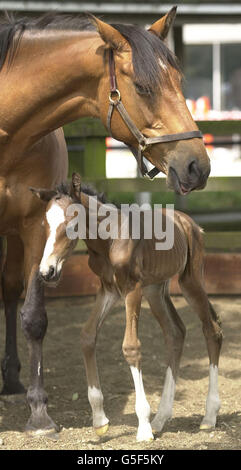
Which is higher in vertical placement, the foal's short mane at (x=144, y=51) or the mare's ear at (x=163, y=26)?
the mare's ear at (x=163, y=26)

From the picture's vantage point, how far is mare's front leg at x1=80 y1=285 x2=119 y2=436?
13.9 feet

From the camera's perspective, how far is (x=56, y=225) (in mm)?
3977

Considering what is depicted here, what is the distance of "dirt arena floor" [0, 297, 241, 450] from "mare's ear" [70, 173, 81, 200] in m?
1.26

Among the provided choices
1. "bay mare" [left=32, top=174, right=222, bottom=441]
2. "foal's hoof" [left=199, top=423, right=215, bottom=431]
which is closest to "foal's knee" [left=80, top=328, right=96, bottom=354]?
"bay mare" [left=32, top=174, right=222, bottom=441]

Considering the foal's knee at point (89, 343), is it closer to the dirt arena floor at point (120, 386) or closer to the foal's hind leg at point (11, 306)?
the dirt arena floor at point (120, 386)

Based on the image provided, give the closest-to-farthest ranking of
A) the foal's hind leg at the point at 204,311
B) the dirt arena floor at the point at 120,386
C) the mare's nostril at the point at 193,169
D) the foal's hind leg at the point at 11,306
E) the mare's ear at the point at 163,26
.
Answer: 1. the mare's nostril at the point at 193,169
2. the mare's ear at the point at 163,26
3. the dirt arena floor at the point at 120,386
4. the foal's hind leg at the point at 204,311
5. the foal's hind leg at the point at 11,306

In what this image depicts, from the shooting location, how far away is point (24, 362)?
5.80m

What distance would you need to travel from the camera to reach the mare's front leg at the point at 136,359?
4035 mm

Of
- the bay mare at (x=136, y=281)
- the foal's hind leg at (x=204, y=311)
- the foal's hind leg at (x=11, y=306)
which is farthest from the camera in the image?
the foal's hind leg at (x=11, y=306)

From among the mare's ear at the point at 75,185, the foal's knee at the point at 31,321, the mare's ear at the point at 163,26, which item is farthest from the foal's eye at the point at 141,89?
the foal's knee at the point at 31,321

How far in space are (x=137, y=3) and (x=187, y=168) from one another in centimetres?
475

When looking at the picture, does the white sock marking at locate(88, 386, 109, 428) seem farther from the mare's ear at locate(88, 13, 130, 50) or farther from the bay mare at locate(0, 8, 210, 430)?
the mare's ear at locate(88, 13, 130, 50)

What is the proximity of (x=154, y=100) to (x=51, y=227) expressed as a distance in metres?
0.82
